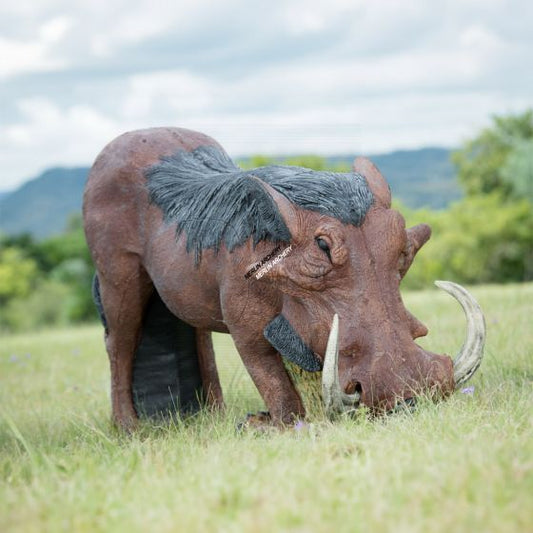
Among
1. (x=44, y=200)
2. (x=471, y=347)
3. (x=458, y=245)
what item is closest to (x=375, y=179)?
(x=471, y=347)

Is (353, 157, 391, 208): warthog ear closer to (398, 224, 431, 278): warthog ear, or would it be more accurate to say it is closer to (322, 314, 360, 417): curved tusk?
(398, 224, 431, 278): warthog ear

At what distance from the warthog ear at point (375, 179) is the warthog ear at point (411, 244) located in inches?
7.6

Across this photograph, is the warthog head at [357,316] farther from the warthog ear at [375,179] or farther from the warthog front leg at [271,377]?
the warthog front leg at [271,377]

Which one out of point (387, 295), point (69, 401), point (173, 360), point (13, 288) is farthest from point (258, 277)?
point (13, 288)

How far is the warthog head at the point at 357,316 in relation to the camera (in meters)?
3.90

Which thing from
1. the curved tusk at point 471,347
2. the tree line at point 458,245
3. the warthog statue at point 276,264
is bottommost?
the tree line at point 458,245

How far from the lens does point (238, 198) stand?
4.45 meters

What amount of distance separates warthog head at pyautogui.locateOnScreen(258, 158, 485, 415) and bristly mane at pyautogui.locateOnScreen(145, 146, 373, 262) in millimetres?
58

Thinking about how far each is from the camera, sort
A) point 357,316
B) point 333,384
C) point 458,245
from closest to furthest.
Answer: point 333,384, point 357,316, point 458,245

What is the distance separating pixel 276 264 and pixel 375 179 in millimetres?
703

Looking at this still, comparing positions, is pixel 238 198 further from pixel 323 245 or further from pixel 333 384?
pixel 333 384

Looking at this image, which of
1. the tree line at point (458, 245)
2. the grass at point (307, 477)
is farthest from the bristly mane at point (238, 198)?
the tree line at point (458, 245)

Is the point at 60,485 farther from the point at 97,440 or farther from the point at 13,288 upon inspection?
the point at 13,288

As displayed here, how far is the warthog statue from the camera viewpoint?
13.0 feet
